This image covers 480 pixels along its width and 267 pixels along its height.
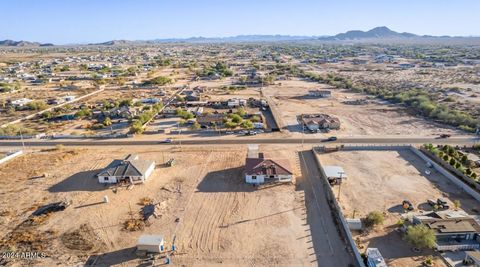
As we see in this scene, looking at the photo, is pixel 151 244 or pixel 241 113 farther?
pixel 241 113

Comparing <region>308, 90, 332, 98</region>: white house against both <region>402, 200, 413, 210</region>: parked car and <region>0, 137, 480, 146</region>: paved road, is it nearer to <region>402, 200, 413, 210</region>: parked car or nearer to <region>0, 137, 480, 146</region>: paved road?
<region>0, 137, 480, 146</region>: paved road

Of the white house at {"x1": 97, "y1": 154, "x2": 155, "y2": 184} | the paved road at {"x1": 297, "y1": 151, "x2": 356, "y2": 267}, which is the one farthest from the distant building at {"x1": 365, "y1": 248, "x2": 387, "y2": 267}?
the white house at {"x1": 97, "y1": 154, "x2": 155, "y2": 184}

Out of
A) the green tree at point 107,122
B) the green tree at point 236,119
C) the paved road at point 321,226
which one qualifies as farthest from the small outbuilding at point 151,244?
the green tree at point 107,122

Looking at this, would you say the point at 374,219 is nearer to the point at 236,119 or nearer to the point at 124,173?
the point at 124,173

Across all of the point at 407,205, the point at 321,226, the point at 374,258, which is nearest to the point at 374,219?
the point at 321,226

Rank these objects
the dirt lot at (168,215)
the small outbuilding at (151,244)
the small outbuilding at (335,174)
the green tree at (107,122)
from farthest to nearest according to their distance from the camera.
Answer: the green tree at (107,122)
the small outbuilding at (335,174)
the dirt lot at (168,215)
the small outbuilding at (151,244)

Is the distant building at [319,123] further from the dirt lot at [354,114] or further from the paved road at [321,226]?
the paved road at [321,226]
